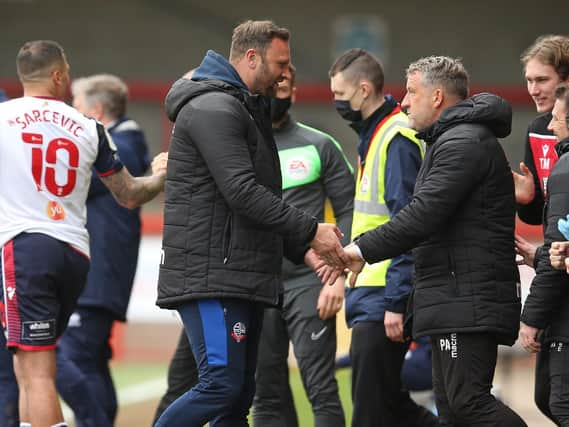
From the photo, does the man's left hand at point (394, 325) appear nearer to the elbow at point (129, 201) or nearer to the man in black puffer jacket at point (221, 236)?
the man in black puffer jacket at point (221, 236)

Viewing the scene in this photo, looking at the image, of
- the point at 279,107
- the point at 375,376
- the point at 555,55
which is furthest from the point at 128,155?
the point at 555,55

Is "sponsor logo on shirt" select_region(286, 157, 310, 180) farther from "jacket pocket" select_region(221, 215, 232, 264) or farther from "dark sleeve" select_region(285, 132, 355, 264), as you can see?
"jacket pocket" select_region(221, 215, 232, 264)

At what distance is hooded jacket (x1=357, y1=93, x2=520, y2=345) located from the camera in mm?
5633

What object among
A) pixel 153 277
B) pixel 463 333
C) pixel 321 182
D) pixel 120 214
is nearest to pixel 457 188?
pixel 463 333

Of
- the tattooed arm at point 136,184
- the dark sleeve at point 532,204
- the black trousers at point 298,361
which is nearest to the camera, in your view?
the dark sleeve at point 532,204

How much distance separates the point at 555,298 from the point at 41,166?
9.01 ft

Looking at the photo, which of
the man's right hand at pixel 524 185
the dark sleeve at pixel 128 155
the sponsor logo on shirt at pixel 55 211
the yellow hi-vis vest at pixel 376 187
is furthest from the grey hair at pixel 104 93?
the man's right hand at pixel 524 185

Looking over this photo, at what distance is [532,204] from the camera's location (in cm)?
675

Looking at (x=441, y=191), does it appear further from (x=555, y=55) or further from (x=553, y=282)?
(x=555, y=55)

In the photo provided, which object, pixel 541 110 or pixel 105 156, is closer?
pixel 541 110

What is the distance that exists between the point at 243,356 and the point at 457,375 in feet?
3.25

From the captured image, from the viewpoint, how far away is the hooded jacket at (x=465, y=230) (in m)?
5.63

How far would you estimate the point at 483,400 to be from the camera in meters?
5.61

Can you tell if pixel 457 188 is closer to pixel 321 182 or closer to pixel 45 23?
pixel 321 182
